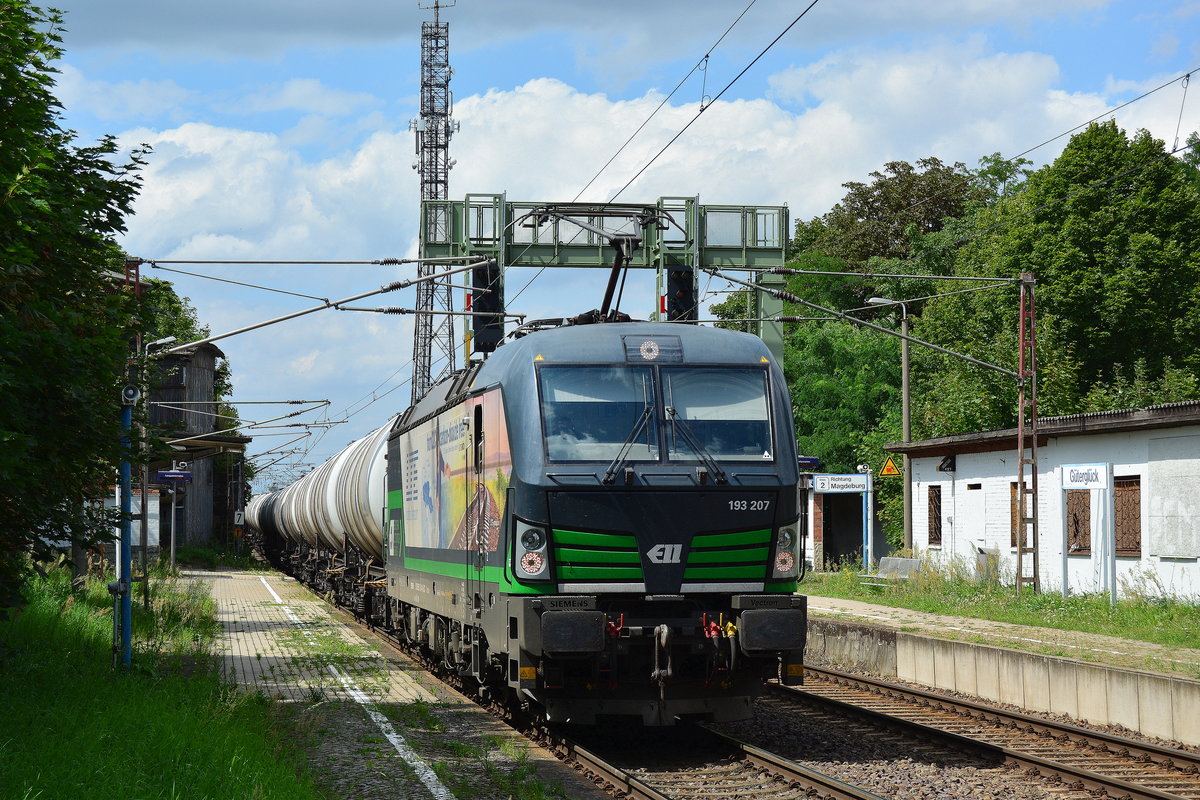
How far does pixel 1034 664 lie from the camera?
1353 cm

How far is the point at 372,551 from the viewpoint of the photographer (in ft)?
73.3

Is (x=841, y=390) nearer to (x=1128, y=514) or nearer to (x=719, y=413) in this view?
(x=1128, y=514)

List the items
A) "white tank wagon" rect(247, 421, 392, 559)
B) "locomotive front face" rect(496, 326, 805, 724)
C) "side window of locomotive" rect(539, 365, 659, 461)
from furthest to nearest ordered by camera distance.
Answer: "white tank wagon" rect(247, 421, 392, 559), "side window of locomotive" rect(539, 365, 659, 461), "locomotive front face" rect(496, 326, 805, 724)

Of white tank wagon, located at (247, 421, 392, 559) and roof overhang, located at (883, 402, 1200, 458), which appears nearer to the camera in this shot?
roof overhang, located at (883, 402, 1200, 458)

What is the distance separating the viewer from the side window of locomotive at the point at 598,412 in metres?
10.2

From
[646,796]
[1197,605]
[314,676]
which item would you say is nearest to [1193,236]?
[1197,605]

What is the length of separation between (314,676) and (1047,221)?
29.8 m

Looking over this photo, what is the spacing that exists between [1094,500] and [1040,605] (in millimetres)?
2621

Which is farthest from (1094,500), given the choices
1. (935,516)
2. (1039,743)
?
(1039,743)

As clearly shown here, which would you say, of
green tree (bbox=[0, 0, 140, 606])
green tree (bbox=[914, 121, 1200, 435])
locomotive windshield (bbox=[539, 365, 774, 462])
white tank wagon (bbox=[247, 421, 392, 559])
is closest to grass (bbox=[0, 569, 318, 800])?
green tree (bbox=[0, 0, 140, 606])

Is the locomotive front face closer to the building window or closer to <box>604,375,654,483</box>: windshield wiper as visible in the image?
<box>604,375,654,483</box>: windshield wiper

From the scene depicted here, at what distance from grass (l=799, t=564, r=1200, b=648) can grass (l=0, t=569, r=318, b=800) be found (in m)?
11.2

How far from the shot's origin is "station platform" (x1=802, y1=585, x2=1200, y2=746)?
1187 centimetres

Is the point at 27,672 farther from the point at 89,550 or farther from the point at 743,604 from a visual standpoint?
the point at 743,604
